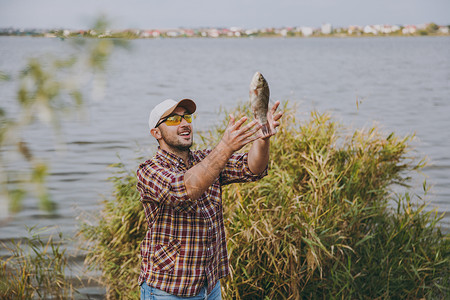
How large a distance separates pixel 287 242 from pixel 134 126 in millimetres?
12218

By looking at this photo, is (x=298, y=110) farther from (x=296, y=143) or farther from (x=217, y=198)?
(x=217, y=198)

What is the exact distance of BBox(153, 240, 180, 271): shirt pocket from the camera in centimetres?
282

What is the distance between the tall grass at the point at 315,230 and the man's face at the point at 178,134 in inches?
75.8

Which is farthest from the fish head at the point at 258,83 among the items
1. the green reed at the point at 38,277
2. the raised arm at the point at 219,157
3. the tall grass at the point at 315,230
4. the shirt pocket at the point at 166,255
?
the green reed at the point at 38,277

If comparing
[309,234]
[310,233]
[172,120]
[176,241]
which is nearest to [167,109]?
[172,120]

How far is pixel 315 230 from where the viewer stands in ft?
16.1

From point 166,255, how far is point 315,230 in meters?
2.34

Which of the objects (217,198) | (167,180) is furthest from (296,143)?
(167,180)

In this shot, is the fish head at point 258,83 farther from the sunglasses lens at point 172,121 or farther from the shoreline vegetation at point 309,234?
the shoreline vegetation at point 309,234

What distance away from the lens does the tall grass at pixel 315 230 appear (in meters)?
4.75

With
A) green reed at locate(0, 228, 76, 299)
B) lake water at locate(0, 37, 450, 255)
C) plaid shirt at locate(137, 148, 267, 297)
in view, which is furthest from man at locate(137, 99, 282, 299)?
green reed at locate(0, 228, 76, 299)

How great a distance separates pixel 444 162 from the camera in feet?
40.1

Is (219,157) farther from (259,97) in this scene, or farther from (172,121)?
(172,121)

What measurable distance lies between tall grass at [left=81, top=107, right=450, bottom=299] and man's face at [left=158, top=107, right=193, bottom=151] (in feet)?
6.32
